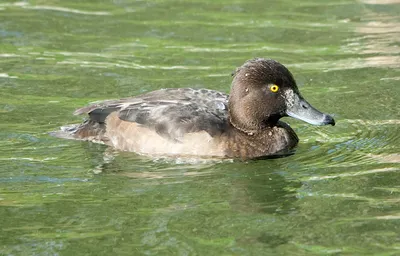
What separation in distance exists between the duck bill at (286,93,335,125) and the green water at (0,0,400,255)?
0.32 metres

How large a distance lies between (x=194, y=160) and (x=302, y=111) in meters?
1.19

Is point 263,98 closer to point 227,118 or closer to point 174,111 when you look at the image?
point 227,118

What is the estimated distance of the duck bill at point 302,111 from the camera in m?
9.45

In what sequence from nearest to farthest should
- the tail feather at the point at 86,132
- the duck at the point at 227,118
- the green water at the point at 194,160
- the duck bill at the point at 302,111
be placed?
the green water at the point at 194,160 < the duck at the point at 227,118 < the duck bill at the point at 302,111 < the tail feather at the point at 86,132

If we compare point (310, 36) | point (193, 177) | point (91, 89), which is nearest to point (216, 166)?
point (193, 177)

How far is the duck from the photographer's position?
30.6ft

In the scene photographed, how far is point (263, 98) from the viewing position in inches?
372

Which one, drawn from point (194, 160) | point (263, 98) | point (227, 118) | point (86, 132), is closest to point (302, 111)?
point (263, 98)

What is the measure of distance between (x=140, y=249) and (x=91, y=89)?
4.95 m

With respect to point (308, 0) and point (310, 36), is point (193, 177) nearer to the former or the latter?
point (310, 36)

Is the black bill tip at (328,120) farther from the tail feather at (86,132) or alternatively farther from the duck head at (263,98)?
the tail feather at (86,132)

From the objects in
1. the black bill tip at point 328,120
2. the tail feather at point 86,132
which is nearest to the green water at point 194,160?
the tail feather at point 86,132

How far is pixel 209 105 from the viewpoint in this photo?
9586mm

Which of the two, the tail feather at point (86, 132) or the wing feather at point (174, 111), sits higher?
the wing feather at point (174, 111)
